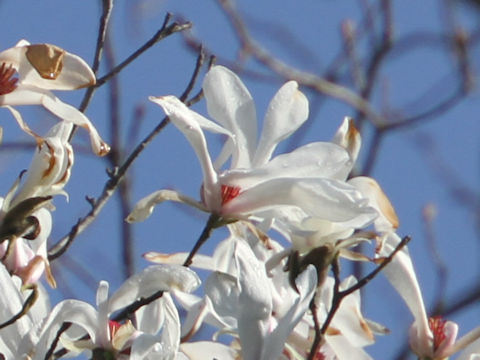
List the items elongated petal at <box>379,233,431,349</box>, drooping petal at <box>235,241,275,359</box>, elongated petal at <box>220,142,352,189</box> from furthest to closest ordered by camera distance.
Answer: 1. elongated petal at <box>379,233,431,349</box>
2. elongated petal at <box>220,142,352,189</box>
3. drooping petal at <box>235,241,275,359</box>

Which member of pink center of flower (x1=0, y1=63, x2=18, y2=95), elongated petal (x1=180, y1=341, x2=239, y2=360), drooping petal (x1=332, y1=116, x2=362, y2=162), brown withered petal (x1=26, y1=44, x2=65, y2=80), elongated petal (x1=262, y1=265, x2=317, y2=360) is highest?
brown withered petal (x1=26, y1=44, x2=65, y2=80)

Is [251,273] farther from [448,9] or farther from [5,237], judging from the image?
[448,9]

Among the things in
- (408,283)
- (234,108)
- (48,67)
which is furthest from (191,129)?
(408,283)

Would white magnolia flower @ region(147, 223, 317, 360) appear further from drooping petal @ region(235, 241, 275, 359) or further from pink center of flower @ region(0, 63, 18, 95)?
pink center of flower @ region(0, 63, 18, 95)

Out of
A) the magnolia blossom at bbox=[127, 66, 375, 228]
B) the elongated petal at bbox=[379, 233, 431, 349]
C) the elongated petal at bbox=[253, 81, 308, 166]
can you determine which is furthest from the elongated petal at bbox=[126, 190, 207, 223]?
the elongated petal at bbox=[379, 233, 431, 349]

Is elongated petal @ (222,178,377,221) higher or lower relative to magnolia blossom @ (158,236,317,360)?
higher

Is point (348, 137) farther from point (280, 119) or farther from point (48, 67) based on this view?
point (48, 67)
